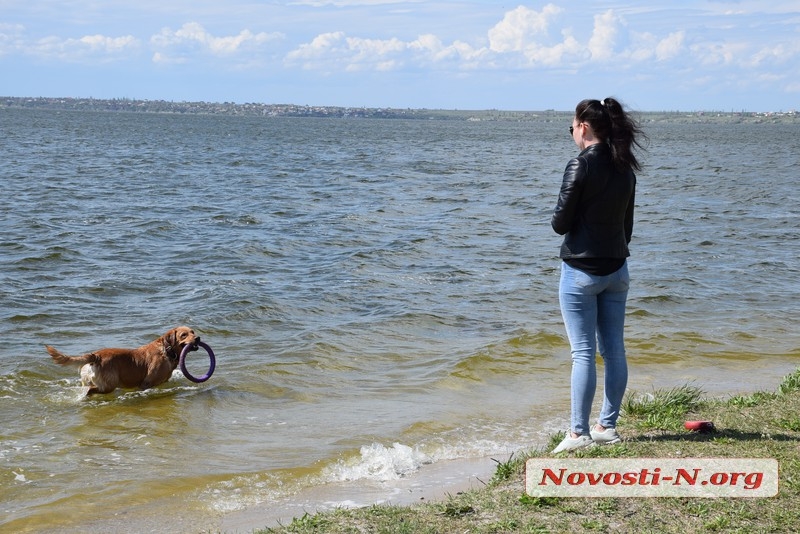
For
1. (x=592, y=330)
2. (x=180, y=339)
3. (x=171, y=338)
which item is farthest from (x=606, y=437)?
(x=171, y=338)

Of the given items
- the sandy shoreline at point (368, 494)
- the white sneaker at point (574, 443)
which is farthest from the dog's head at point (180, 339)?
the white sneaker at point (574, 443)

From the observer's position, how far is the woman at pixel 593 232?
5910 mm

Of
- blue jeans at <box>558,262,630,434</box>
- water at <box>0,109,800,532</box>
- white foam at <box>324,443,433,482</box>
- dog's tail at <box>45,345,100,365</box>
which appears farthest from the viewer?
dog's tail at <box>45,345,100,365</box>

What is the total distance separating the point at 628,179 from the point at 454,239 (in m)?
15.6

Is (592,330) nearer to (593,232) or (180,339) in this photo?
(593,232)

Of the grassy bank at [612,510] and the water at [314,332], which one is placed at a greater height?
the grassy bank at [612,510]

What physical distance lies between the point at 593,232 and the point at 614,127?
28.7 inches

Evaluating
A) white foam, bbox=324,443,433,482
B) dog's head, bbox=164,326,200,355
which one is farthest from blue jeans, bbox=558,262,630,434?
dog's head, bbox=164,326,200,355

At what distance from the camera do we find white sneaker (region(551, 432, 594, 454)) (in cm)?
627

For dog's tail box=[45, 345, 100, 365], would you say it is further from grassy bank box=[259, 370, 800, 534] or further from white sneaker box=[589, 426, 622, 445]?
white sneaker box=[589, 426, 622, 445]

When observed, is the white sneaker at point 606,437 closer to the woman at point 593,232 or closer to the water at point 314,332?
the woman at point 593,232

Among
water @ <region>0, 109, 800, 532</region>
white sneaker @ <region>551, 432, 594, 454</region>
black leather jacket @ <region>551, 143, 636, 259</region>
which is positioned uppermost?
black leather jacket @ <region>551, 143, 636, 259</region>

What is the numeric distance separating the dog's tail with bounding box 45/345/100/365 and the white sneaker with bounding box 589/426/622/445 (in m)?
5.64

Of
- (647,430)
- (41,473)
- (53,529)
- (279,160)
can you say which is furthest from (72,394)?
(279,160)
